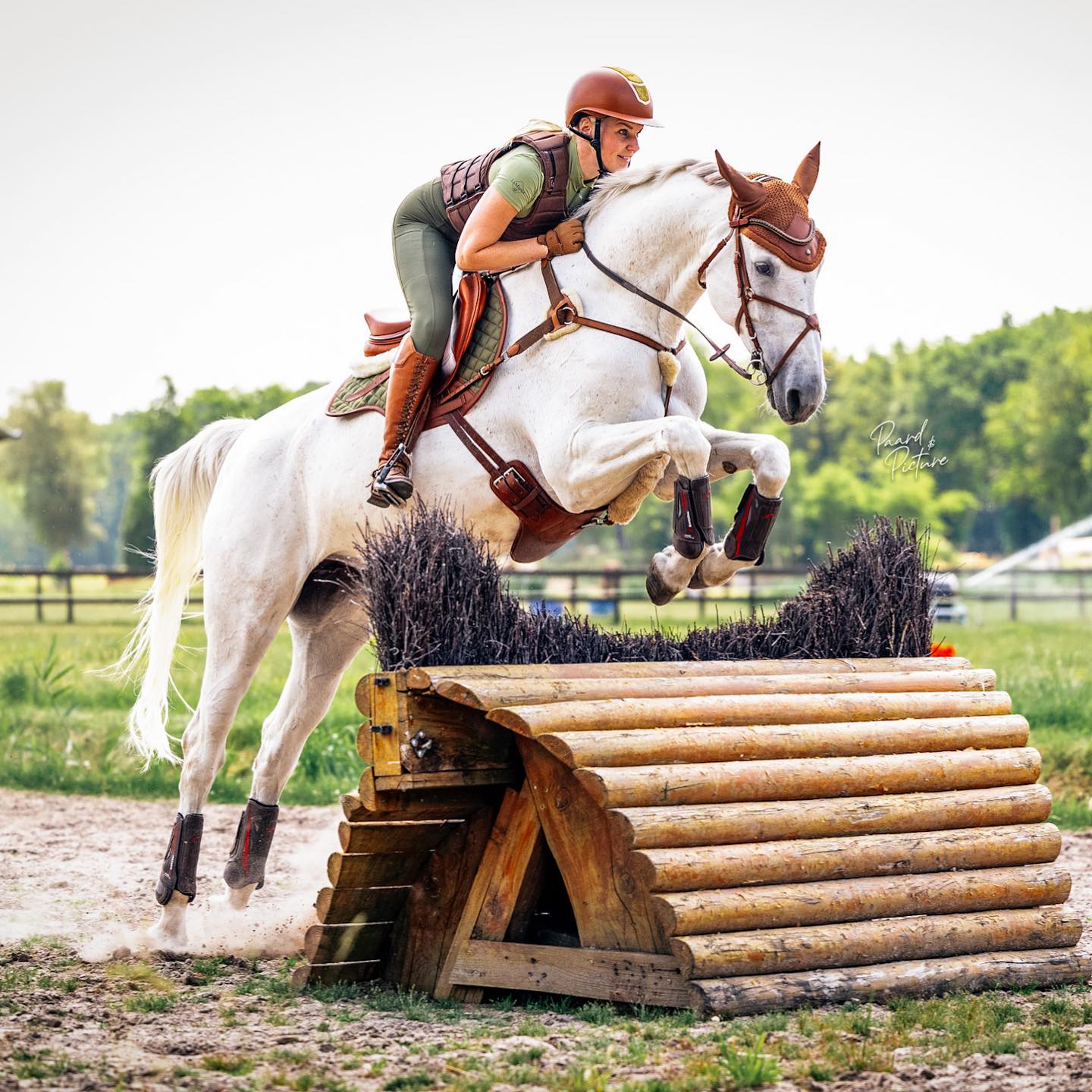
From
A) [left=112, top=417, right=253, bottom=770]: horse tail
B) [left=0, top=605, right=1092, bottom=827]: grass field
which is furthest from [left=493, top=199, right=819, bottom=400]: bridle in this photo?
[left=0, top=605, right=1092, bottom=827]: grass field

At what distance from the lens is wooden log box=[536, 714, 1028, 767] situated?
3.49 m

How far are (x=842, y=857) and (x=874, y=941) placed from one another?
22cm

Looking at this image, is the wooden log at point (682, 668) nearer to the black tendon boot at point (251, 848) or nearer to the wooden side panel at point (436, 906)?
the wooden side panel at point (436, 906)

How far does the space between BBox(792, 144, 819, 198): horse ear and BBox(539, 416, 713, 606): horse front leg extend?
0.78m

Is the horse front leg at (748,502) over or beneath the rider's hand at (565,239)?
beneath

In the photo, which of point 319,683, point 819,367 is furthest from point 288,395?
point 819,367

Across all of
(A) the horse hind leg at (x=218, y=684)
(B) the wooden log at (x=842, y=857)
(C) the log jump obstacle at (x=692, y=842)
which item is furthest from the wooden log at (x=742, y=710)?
(A) the horse hind leg at (x=218, y=684)

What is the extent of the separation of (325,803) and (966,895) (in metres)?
5.40

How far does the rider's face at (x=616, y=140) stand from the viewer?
4.57 meters

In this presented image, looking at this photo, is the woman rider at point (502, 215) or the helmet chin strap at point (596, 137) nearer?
the woman rider at point (502, 215)

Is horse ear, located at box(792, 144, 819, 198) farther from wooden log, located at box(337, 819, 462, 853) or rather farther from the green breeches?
wooden log, located at box(337, 819, 462, 853)

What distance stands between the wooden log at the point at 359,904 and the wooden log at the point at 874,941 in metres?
1.08

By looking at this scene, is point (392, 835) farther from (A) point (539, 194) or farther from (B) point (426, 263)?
Answer: (A) point (539, 194)

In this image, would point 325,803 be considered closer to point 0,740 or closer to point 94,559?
point 0,740
